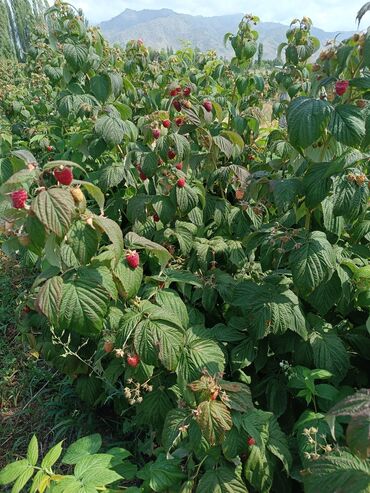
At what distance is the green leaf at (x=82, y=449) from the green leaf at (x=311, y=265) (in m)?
0.97

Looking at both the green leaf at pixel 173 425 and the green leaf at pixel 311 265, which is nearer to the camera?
the green leaf at pixel 173 425

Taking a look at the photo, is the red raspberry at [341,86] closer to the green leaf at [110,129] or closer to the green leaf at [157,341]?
the green leaf at [157,341]

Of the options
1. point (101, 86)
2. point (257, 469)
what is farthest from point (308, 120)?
point (101, 86)

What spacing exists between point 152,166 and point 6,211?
105cm

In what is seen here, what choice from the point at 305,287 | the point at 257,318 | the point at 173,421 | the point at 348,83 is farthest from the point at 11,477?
A: the point at 348,83

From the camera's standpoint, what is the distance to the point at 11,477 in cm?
135

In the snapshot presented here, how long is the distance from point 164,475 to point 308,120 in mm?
1391

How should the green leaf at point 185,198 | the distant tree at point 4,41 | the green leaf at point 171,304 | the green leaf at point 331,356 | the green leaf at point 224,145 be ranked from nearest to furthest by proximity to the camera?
1. the green leaf at point 171,304
2. the green leaf at point 331,356
3. the green leaf at point 185,198
4. the green leaf at point 224,145
5. the distant tree at point 4,41

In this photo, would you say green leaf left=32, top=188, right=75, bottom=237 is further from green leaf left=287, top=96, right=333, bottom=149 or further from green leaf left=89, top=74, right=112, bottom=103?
green leaf left=89, top=74, right=112, bottom=103

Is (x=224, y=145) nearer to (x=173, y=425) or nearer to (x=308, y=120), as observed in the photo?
(x=308, y=120)

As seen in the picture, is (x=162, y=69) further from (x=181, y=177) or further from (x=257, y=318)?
(x=257, y=318)

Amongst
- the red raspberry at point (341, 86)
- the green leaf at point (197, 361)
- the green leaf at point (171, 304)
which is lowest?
the green leaf at point (197, 361)

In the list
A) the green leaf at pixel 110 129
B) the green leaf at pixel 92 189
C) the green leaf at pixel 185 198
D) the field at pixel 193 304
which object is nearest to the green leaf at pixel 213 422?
the field at pixel 193 304

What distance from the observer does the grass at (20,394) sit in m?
2.38
